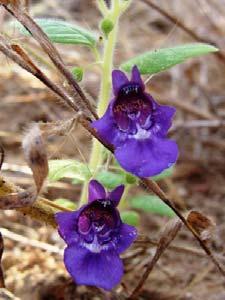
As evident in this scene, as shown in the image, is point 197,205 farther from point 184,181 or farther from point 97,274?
point 97,274

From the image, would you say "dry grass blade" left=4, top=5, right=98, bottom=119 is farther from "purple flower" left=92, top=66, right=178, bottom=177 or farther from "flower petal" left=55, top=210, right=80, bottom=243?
"flower petal" left=55, top=210, right=80, bottom=243

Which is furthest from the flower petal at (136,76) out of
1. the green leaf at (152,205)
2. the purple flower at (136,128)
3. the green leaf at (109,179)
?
the green leaf at (152,205)

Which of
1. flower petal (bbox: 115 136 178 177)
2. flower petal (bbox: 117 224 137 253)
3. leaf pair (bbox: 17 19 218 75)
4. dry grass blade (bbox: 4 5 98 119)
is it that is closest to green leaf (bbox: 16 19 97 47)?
leaf pair (bbox: 17 19 218 75)

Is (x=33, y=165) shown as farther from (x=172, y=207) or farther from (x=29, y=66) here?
(x=172, y=207)

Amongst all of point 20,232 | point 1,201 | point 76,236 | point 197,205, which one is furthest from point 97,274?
point 197,205

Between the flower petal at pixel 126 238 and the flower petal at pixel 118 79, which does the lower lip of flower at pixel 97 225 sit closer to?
the flower petal at pixel 126 238

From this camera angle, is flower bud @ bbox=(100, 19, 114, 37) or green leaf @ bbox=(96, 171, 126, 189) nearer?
flower bud @ bbox=(100, 19, 114, 37)

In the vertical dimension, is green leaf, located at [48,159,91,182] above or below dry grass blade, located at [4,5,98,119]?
below
